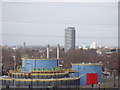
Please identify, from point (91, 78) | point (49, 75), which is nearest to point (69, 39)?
point (91, 78)

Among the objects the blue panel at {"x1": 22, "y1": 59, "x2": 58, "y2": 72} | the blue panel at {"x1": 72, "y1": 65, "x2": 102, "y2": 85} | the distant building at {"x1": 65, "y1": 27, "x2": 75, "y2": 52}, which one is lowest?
the blue panel at {"x1": 72, "y1": 65, "x2": 102, "y2": 85}

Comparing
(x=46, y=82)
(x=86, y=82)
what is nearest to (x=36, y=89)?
(x=46, y=82)

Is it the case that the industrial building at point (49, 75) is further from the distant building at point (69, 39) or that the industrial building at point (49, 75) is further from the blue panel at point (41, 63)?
the distant building at point (69, 39)

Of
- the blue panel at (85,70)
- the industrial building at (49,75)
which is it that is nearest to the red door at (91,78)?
the industrial building at (49,75)

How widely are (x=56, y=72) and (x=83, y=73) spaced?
3.49 ft

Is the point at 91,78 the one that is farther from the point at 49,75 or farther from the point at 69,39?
the point at 69,39

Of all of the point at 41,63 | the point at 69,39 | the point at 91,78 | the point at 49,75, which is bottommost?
the point at 91,78

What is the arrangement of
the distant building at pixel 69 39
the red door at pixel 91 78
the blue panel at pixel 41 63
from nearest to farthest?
the red door at pixel 91 78 → the blue panel at pixel 41 63 → the distant building at pixel 69 39

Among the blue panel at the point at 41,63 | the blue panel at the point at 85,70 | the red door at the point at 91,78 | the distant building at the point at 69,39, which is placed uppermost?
the distant building at the point at 69,39

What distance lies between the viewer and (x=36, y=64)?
9.55m

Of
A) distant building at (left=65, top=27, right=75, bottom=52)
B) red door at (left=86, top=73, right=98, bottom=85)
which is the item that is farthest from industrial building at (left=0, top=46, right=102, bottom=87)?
distant building at (left=65, top=27, right=75, bottom=52)

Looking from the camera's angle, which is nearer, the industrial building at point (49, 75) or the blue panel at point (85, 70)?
the industrial building at point (49, 75)

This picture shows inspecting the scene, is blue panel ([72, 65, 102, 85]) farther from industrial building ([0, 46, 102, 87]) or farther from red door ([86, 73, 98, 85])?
red door ([86, 73, 98, 85])

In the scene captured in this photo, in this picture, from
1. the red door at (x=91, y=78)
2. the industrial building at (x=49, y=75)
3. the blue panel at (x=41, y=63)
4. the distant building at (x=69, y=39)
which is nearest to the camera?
the industrial building at (x=49, y=75)
